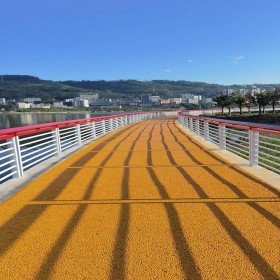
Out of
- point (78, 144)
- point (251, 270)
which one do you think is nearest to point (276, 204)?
point (251, 270)

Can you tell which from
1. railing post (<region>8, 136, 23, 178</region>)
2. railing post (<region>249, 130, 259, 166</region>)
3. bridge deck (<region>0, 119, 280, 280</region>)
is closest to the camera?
bridge deck (<region>0, 119, 280, 280</region>)

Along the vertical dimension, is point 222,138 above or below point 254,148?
below

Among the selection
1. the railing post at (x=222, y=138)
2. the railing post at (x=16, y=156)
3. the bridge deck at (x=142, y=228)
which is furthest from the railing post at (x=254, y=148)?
the railing post at (x=16, y=156)

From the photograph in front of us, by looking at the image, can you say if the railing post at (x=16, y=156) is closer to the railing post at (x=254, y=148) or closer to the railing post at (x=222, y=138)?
the railing post at (x=254, y=148)

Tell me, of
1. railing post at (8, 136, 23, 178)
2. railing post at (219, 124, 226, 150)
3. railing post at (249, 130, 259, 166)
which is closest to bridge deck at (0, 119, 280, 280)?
railing post at (8, 136, 23, 178)

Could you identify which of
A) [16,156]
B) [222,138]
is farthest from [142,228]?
[222,138]

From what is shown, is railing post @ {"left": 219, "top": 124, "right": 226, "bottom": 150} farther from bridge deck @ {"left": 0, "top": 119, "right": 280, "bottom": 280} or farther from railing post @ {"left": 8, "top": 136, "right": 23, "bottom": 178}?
railing post @ {"left": 8, "top": 136, "right": 23, "bottom": 178}

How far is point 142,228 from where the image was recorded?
13.7 ft

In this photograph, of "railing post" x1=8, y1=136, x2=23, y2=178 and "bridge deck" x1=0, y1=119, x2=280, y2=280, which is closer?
"bridge deck" x1=0, y1=119, x2=280, y2=280

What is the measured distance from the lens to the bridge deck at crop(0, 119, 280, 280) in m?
3.24

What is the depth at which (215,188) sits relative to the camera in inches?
236

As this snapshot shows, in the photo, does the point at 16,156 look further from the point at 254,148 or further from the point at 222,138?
the point at 222,138

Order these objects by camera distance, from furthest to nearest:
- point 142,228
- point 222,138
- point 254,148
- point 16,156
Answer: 1. point 222,138
2. point 254,148
3. point 16,156
4. point 142,228

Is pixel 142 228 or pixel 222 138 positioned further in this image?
pixel 222 138
